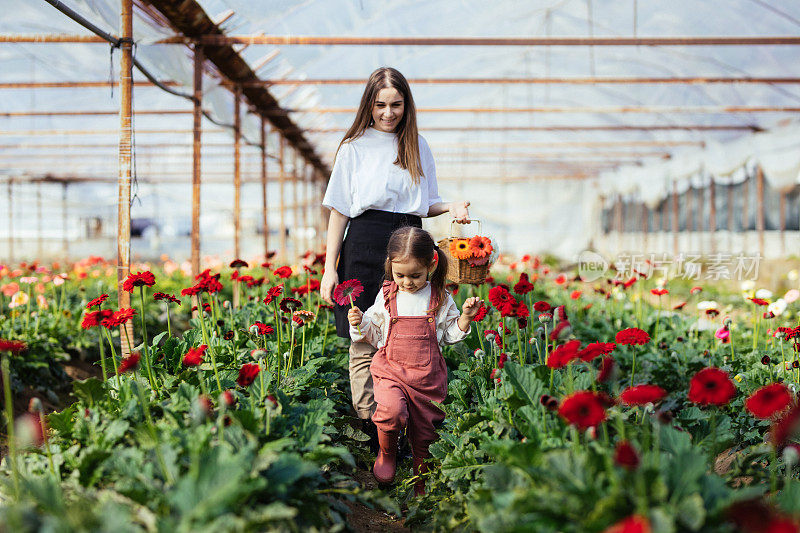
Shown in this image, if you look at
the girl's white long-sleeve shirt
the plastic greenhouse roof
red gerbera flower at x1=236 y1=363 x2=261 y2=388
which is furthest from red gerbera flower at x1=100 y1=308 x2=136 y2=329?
the plastic greenhouse roof

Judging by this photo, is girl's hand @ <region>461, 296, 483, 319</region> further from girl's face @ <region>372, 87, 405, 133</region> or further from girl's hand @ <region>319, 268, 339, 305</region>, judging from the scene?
girl's face @ <region>372, 87, 405, 133</region>

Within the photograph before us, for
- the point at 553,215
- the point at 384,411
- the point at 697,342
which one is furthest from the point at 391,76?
the point at 553,215

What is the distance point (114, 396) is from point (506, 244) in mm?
22335

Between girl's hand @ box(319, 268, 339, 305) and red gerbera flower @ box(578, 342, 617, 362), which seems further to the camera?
girl's hand @ box(319, 268, 339, 305)

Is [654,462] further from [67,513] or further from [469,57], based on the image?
[469,57]

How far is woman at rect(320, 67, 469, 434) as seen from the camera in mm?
2725

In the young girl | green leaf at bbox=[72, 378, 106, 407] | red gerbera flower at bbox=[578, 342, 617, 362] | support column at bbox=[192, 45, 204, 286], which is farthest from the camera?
support column at bbox=[192, 45, 204, 286]

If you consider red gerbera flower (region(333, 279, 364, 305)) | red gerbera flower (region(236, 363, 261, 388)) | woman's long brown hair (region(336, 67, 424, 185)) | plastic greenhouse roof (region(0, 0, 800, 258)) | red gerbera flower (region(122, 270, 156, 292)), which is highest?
plastic greenhouse roof (region(0, 0, 800, 258))

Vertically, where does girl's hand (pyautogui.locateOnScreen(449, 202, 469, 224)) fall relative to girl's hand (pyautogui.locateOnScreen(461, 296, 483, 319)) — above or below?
above

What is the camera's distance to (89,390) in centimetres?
204

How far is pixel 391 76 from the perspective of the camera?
269 centimetres

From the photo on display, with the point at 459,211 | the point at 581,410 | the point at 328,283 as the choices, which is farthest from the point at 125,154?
the point at 581,410

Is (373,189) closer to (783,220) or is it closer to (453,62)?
(453,62)

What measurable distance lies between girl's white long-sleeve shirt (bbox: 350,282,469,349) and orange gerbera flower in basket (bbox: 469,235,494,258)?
0.73ft
